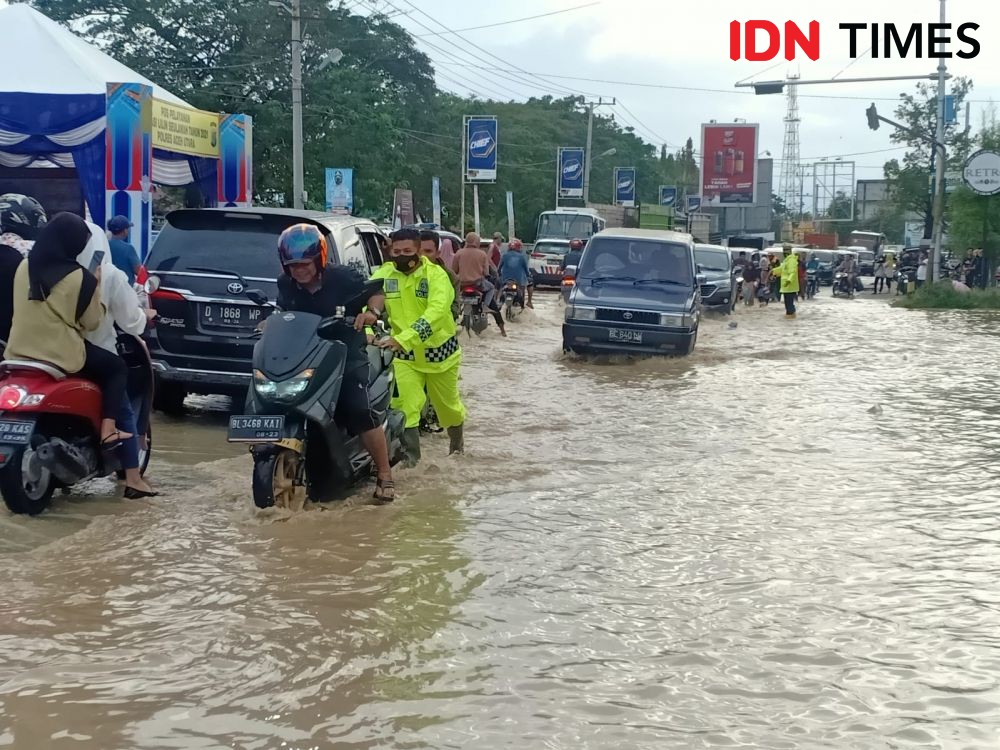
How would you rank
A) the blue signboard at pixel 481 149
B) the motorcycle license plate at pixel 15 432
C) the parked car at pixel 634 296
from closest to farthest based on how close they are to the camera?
1. the motorcycle license plate at pixel 15 432
2. the parked car at pixel 634 296
3. the blue signboard at pixel 481 149

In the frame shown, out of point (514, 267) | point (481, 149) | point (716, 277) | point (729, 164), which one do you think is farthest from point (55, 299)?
point (729, 164)

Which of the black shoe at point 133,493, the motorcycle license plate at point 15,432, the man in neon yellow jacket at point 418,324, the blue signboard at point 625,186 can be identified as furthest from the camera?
the blue signboard at point 625,186

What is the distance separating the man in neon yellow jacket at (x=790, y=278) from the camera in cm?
2612

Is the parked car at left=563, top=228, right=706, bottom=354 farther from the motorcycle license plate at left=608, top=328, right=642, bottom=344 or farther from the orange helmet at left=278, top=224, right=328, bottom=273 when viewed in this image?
the orange helmet at left=278, top=224, right=328, bottom=273

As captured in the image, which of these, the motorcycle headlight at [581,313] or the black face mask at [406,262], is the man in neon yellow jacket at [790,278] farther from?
the black face mask at [406,262]

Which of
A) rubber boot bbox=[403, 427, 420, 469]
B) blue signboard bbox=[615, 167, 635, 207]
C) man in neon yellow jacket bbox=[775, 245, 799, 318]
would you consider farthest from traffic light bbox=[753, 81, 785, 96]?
blue signboard bbox=[615, 167, 635, 207]

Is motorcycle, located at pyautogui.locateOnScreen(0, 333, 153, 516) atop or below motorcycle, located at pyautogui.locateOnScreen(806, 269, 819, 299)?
below

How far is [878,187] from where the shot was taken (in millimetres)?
98812

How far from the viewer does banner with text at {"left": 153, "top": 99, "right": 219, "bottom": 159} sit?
52.3 feet

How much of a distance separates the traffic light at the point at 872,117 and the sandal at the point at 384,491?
28.7 metres

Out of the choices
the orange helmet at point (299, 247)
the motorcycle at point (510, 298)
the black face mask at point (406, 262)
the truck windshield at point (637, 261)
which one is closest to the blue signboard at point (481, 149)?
the motorcycle at point (510, 298)

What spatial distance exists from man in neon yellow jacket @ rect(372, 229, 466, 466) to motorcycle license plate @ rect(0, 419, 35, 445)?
2148 mm

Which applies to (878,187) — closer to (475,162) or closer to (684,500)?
(475,162)

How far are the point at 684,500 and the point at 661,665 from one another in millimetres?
2960
